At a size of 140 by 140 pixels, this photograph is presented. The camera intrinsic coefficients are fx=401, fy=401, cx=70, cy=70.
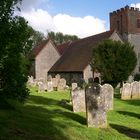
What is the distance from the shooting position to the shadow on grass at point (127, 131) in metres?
14.2

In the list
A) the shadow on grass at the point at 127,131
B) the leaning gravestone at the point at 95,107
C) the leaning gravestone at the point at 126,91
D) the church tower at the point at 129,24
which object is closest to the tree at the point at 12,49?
the leaning gravestone at the point at 95,107

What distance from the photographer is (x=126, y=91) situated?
30016mm

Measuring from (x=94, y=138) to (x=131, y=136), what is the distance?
1708 mm

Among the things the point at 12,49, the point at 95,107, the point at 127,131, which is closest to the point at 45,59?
the point at 12,49

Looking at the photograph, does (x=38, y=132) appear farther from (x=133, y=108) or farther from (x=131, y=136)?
(x=133, y=108)

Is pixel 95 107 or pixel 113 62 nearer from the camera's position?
pixel 95 107

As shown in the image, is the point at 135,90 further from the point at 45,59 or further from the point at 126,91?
the point at 45,59

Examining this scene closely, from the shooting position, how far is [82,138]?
1274 centimetres

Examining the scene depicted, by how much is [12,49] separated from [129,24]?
55658 millimetres

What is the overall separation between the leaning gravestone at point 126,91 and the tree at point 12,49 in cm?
1339

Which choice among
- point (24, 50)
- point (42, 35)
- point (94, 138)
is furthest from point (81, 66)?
point (42, 35)

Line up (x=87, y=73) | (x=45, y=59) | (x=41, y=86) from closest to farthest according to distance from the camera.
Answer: (x=41, y=86)
(x=87, y=73)
(x=45, y=59)

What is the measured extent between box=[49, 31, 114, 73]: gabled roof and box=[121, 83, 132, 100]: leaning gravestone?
1028 inches

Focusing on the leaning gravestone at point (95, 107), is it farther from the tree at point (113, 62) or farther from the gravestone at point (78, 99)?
the tree at point (113, 62)
